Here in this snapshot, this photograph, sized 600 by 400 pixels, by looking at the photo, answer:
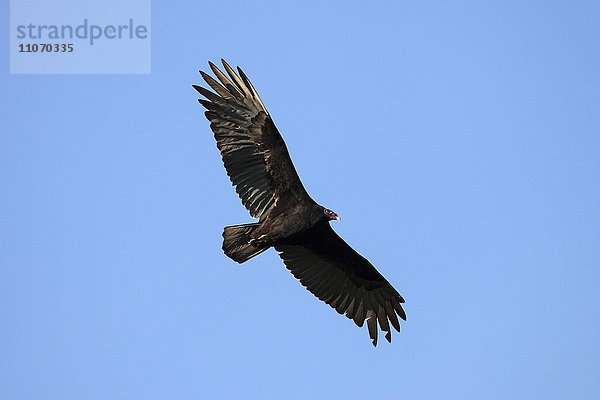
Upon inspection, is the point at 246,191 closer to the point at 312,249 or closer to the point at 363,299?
the point at 312,249

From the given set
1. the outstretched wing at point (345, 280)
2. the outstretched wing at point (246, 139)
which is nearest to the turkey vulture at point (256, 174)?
the outstretched wing at point (246, 139)

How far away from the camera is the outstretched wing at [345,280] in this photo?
1880 cm

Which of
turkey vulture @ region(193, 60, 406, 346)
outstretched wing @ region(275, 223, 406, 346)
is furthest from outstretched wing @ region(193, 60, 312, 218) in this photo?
outstretched wing @ region(275, 223, 406, 346)

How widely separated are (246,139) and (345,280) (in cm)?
288

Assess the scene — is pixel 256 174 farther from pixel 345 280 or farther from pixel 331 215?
pixel 345 280

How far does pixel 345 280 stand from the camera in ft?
63.2

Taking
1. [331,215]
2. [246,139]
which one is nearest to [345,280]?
[331,215]

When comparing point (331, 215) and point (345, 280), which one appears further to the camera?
point (345, 280)

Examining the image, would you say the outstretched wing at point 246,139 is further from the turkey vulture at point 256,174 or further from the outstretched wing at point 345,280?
the outstretched wing at point 345,280

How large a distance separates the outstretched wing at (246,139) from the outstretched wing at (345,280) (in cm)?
104

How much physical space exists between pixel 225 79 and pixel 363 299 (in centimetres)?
408

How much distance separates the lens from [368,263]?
1894 cm

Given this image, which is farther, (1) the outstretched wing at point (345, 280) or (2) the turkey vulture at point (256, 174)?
(1) the outstretched wing at point (345, 280)

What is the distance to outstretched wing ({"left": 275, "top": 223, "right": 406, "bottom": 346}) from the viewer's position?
740 inches
